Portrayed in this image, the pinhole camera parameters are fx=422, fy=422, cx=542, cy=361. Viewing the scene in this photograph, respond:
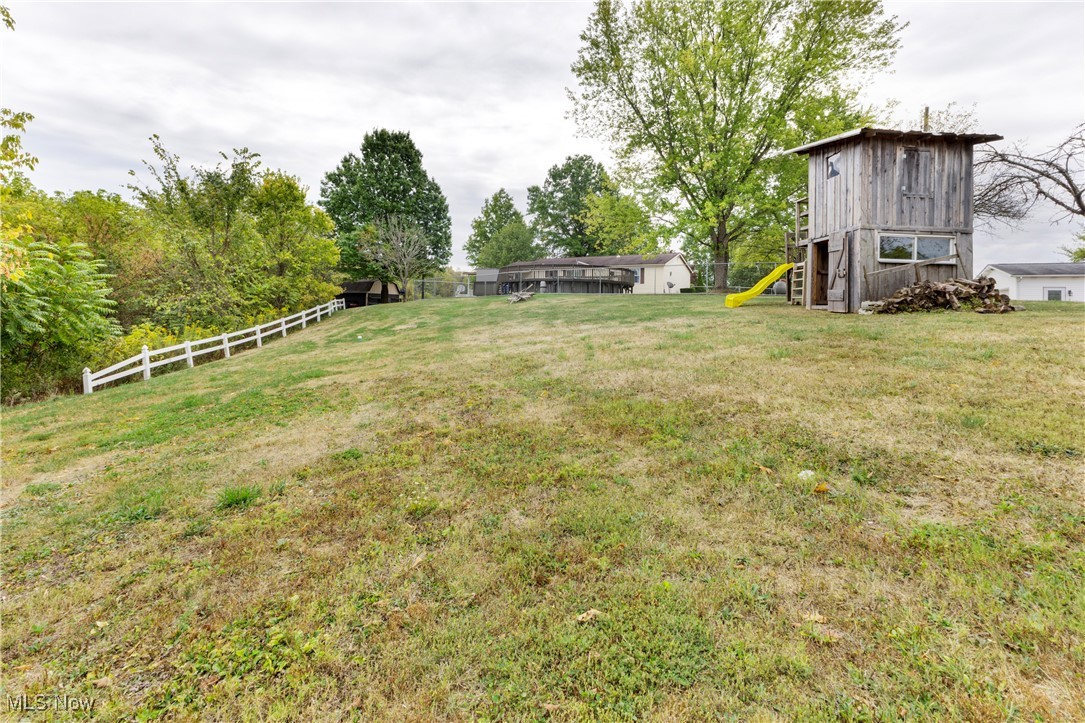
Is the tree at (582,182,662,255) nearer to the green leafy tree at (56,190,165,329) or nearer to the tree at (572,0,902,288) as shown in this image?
the tree at (572,0,902,288)

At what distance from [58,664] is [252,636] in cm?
104

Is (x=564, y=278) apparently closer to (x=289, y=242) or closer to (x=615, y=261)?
(x=615, y=261)

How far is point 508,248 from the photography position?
53.9 metres

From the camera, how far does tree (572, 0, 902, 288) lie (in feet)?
69.4

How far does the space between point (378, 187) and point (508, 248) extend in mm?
17582

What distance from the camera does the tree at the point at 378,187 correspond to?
133ft

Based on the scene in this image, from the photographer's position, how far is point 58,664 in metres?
2.45

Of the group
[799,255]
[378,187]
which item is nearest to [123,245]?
[378,187]

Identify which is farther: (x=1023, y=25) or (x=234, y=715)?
(x=1023, y=25)

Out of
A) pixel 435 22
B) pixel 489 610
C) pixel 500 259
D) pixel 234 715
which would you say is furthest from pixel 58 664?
pixel 500 259

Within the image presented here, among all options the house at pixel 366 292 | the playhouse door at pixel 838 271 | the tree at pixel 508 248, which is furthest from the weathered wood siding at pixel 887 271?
the tree at pixel 508 248

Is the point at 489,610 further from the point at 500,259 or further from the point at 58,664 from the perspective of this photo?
the point at 500,259

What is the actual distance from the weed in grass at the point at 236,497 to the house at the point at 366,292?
4202 cm

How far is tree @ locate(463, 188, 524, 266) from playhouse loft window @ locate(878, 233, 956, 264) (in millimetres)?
55394
